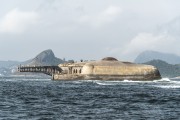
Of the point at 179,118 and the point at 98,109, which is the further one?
the point at 98,109

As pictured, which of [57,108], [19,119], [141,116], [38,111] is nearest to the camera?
[19,119]

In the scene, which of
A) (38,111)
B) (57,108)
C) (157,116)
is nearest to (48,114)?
(38,111)

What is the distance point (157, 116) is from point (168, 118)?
189cm

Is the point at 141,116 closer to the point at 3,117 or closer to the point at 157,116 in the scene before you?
the point at 157,116

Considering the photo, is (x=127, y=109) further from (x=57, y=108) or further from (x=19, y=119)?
(x=19, y=119)

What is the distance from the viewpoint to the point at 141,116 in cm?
5738

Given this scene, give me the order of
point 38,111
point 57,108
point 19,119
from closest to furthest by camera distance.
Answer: point 19,119, point 38,111, point 57,108

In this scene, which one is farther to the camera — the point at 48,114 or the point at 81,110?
the point at 81,110

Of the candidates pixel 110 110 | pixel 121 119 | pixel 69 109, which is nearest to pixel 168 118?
pixel 121 119

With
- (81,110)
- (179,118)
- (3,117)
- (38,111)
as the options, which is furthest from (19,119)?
(179,118)

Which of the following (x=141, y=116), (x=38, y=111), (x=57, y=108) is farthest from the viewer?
(x=57, y=108)

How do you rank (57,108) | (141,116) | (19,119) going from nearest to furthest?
(19,119)
(141,116)
(57,108)

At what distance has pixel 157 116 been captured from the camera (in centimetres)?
5781

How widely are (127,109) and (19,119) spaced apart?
690 inches
